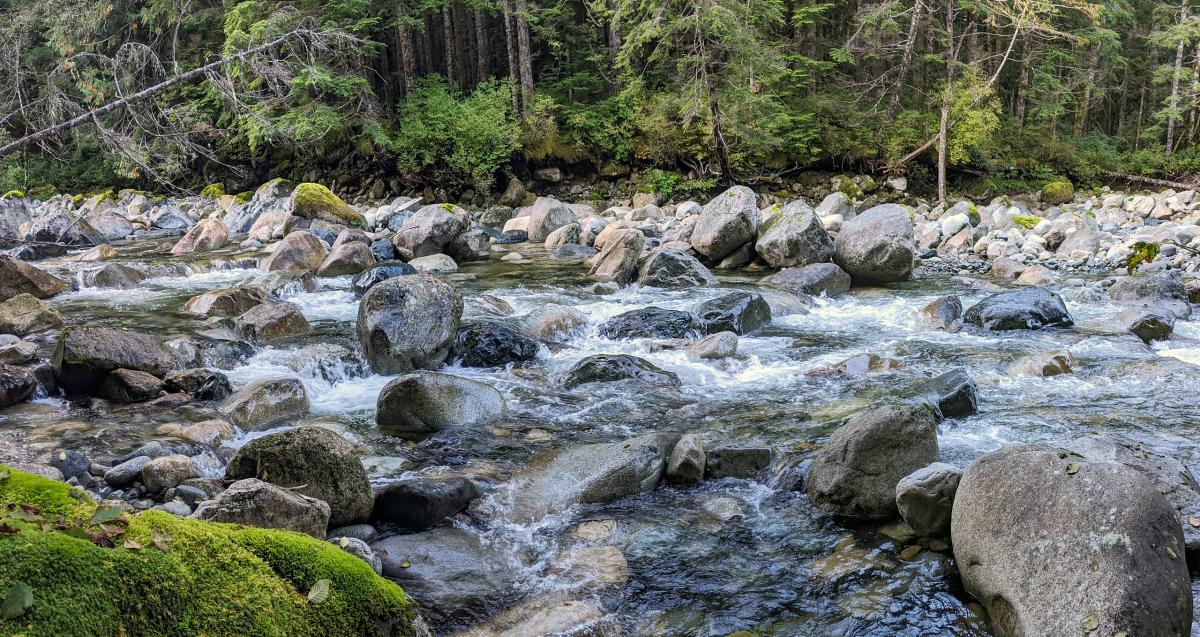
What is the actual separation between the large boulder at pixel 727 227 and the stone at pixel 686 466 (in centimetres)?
855

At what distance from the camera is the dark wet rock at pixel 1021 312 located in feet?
29.4

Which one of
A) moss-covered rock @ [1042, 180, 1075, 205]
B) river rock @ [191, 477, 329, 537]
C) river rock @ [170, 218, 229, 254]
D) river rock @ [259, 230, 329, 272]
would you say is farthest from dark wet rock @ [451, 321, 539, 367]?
moss-covered rock @ [1042, 180, 1075, 205]

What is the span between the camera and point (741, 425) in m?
6.17

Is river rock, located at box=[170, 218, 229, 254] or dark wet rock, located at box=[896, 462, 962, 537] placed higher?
dark wet rock, located at box=[896, 462, 962, 537]

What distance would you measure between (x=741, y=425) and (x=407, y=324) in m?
3.58

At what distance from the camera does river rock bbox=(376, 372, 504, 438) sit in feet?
20.5

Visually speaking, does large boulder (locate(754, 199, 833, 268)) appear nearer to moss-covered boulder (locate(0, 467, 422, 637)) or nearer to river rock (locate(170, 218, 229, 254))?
moss-covered boulder (locate(0, 467, 422, 637))

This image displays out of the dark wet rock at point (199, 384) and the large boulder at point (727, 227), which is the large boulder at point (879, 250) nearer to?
the large boulder at point (727, 227)

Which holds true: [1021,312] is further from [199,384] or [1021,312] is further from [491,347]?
[199,384]

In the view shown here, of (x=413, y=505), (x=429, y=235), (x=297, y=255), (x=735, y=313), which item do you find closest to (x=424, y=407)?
(x=413, y=505)

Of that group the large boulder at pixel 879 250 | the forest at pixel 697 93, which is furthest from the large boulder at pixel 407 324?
the forest at pixel 697 93

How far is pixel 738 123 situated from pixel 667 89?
4.27 m

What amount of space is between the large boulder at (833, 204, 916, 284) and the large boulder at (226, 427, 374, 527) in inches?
374

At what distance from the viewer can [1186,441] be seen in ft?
17.7
